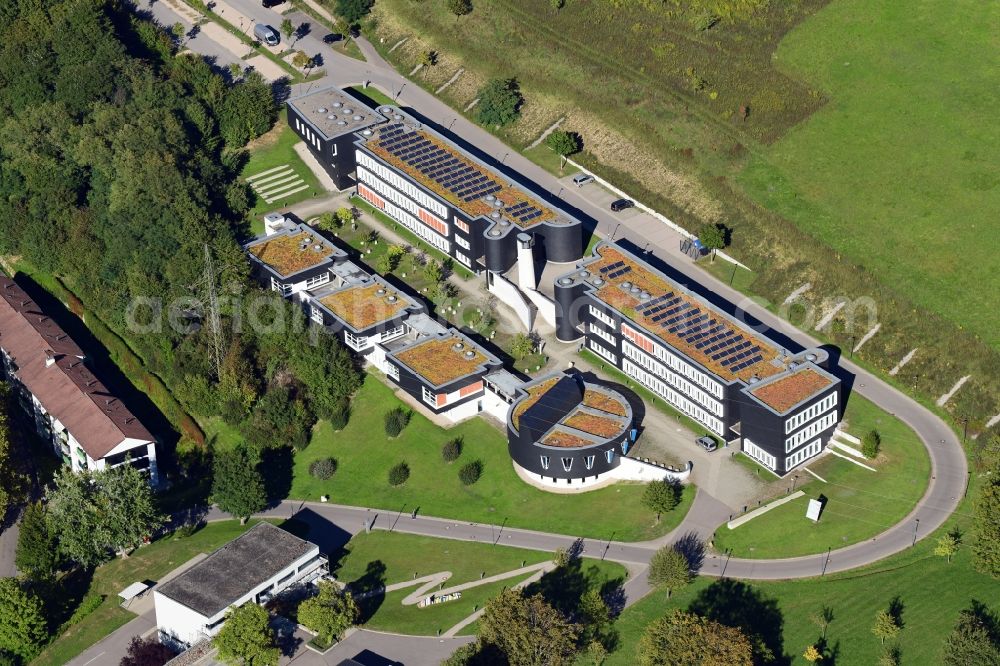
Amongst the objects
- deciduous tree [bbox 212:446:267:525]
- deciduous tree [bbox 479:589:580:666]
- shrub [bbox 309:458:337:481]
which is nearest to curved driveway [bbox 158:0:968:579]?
shrub [bbox 309:458:337:481]

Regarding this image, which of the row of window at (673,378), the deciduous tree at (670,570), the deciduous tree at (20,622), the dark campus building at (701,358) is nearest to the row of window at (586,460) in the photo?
the row of window at (673,378)

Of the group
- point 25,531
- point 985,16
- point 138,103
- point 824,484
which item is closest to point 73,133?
point 138,103

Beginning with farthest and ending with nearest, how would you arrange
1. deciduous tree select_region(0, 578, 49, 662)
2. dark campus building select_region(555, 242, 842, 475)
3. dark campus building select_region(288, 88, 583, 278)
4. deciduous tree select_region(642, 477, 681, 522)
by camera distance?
dark campus building select_region(288, 88, 583, 278), dark campus building select_region(555, 242, 842, 475), deciduous tree select_region(642, 477, 681, 522), deciduous tree select_region(0, 578, 49, 662)

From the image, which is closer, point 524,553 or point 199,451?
point 524,553

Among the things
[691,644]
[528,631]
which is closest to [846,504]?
[691,644]

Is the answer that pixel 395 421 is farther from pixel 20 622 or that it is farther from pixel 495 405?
pixel 20 622

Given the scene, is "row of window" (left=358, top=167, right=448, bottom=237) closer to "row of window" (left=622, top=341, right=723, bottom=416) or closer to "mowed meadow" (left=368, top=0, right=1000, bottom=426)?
"mowed meadow" (left=368, top=0, right=1000, bottom=426)

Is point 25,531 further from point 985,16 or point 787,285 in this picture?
point 985,16
